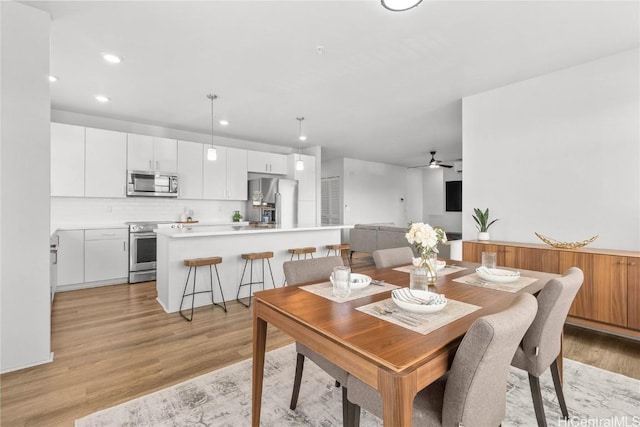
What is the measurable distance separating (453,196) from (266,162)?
261 inches

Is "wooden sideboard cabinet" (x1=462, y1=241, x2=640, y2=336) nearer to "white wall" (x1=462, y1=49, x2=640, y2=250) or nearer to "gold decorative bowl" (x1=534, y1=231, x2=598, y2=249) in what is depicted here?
"gold decorative bowl" (x1=534, y1=231, x2=598, y2=249)

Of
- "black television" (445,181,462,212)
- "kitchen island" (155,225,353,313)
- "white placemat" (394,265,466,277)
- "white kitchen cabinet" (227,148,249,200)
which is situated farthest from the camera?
"black television" (445,181,462,212)

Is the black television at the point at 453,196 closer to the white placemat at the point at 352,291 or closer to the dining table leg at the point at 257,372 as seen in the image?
the white placemat at the point at 352,291

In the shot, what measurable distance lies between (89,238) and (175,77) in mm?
2773

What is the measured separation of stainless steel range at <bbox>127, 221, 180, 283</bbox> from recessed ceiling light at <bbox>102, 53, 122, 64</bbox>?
8.43 ft

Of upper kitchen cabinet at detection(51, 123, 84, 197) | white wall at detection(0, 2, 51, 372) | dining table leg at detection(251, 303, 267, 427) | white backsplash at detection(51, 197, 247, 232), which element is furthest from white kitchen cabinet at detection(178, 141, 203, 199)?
dining table leg at detection(251, 303, 267, 427)

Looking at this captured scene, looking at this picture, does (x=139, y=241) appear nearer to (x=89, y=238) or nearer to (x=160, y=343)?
(x=89, y=238)

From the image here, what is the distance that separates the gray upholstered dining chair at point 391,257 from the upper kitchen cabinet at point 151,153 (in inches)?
167

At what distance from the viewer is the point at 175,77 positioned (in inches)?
131

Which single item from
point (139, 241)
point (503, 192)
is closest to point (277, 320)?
point (503, 192)

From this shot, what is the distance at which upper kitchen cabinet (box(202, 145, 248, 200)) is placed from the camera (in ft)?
18.4

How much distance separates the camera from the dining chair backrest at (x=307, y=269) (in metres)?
1.91

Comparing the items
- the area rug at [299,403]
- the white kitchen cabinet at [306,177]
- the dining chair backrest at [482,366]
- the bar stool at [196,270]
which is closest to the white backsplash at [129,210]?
the white kitchen cabinet at [306,177]

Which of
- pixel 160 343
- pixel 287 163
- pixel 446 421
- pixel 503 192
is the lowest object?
pixel 160 343
